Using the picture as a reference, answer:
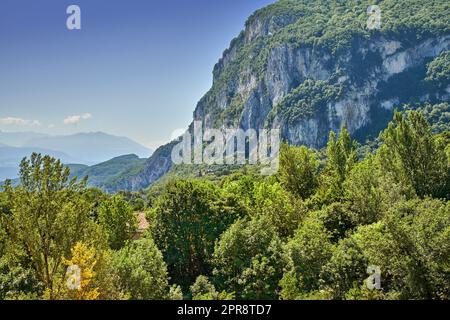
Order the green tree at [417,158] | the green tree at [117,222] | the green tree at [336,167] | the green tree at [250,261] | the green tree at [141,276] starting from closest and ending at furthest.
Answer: the green tree at [141,276] → the green tree at [250,261] → the green tree at [117,222] → the green tree at [417,158] → the green tree at [336,167]

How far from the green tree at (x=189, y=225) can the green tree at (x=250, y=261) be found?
4.70 metres

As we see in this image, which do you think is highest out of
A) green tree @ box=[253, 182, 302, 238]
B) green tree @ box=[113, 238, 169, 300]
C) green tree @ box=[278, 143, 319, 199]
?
green tree @ box=[278, 143, 319, 199]

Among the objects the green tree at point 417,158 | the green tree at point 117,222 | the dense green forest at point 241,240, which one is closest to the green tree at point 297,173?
the dense green forest at point 241,240

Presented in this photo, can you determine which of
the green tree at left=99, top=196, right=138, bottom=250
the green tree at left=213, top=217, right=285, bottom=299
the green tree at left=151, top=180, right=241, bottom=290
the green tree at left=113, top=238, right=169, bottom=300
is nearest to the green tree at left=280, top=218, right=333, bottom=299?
the green tree at left=213, top=217, right=285, bottom=299

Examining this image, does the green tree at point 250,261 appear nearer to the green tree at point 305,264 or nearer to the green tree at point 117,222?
the green tree at point 305,264

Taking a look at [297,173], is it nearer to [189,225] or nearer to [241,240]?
[189,225]

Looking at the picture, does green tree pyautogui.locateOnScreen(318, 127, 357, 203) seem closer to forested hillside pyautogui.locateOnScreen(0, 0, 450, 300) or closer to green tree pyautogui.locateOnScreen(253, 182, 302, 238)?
forested hillside pyautogui.locateOnScreen(0, 0, 450, 300)

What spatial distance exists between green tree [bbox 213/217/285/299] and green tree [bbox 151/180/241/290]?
15.4 feet

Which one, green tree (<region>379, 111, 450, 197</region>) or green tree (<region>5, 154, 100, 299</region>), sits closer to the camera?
green tree (<region>5, 154, 100, 299</region>)

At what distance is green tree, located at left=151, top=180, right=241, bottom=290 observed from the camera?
34750 millimetres

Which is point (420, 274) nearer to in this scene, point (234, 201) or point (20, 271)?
point (234, 201)

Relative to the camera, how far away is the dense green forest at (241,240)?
20969mm
